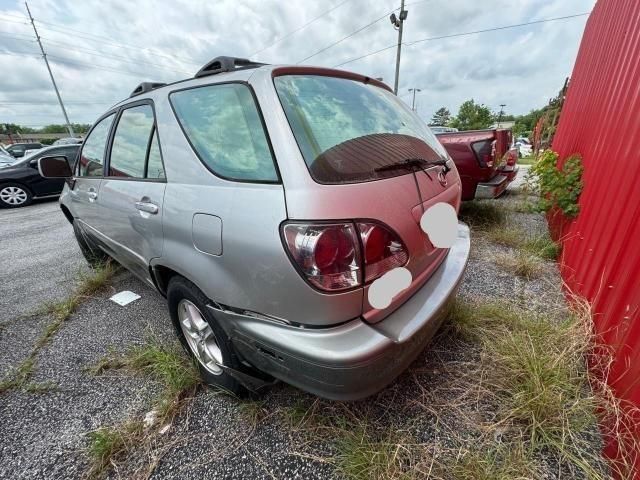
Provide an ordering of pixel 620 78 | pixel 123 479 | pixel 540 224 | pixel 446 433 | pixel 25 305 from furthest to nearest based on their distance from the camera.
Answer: pixel 540 224
pixel 25 305
pixel 620 78
pixel 446 433
pixel 123 479

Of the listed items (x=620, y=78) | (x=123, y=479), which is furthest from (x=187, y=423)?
(x=620, y=78)

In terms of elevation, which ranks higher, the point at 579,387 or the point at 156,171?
the point at 156,171

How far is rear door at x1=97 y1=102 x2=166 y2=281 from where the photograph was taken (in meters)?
1.67

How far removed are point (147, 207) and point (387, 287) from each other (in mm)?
1399

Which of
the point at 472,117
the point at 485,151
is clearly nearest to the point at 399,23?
the point at 485,151

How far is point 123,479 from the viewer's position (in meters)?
1.32

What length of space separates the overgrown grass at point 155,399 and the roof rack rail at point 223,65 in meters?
1.73

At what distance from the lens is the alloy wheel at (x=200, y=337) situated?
1.68 metres

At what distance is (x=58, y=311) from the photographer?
263 cm

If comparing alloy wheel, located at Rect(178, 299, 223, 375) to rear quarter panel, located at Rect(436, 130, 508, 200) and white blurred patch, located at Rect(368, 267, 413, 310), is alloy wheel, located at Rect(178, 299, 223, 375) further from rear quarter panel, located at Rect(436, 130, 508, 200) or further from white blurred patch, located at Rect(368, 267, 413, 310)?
rear quarter panel, located at Rect(436, 130, 508, 200)

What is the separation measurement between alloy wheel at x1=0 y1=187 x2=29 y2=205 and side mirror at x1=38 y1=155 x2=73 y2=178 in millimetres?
6694

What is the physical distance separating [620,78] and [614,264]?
1.75 m

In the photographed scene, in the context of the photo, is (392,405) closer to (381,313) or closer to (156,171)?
(381,313)

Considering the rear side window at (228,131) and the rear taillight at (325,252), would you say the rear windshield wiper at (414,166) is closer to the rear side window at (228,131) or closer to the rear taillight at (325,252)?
the rear taillight at (325,252)
